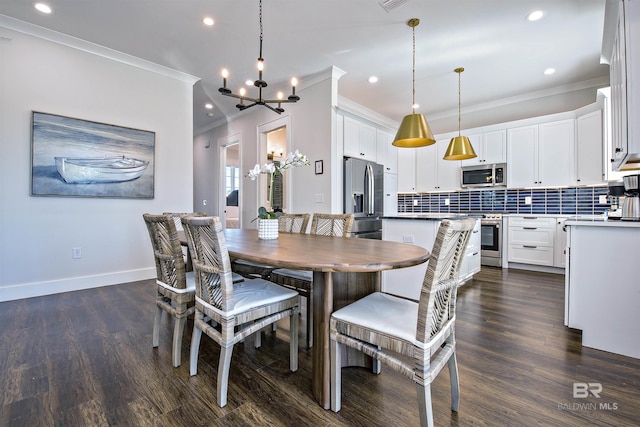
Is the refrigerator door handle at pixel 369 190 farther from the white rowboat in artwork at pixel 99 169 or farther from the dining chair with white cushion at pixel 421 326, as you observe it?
the white rowboat in artwork at pixel 99 169

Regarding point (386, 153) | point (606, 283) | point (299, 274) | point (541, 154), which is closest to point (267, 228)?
point (299, 274)

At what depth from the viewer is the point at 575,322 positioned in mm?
2178

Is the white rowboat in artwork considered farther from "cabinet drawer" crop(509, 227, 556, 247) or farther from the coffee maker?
"cabinet drawer" crop(509, 227, 556, 247)

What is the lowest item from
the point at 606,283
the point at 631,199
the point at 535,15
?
the point at 606,283

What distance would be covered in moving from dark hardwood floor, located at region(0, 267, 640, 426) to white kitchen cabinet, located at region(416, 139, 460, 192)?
132 inches

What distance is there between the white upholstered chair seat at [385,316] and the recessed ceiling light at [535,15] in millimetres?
3187

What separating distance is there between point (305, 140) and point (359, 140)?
85 centimetres

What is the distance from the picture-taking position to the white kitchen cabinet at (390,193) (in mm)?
5205

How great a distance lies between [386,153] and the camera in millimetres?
5195

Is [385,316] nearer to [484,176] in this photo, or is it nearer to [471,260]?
[471,260]

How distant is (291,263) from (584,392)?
1682 millimetres

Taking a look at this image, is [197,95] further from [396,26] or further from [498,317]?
[498,317]

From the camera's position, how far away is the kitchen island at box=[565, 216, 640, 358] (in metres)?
1.88

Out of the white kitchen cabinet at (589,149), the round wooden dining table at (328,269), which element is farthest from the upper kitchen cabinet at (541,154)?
the round wooden dining table at (328,269)
